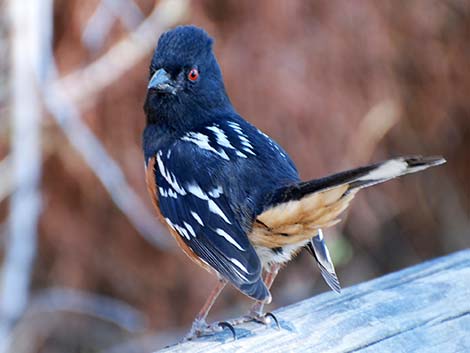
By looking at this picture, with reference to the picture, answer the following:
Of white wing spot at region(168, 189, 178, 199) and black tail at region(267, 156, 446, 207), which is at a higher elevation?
white wing spot at region(168, 189, 178, 199)

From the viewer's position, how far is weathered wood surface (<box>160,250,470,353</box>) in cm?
243

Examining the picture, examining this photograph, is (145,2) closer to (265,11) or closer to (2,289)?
(265,11)

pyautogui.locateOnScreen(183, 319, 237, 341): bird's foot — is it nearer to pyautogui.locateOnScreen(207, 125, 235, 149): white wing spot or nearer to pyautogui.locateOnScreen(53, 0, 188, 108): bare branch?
pyautogui.locateOnScreen(207, 125, 235, 149): white wing spot

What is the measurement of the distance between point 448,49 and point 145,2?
240 centimetres

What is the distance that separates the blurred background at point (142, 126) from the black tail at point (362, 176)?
69.4 inches

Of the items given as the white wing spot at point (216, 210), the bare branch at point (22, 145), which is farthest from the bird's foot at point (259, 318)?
the bare branch at point (22, 145)

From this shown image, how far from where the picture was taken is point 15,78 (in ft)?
13.6

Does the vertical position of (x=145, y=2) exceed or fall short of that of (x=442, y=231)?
it exceeds it

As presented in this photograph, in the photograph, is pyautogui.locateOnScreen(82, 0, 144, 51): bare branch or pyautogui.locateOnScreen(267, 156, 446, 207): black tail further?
pyautogui.locateOnScreen(82, 0, 144, 51): bare branch

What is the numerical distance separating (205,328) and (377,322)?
0.59 meters

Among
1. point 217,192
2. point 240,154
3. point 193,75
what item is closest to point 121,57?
point 193,75

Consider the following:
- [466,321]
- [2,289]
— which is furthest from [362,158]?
[466,321]

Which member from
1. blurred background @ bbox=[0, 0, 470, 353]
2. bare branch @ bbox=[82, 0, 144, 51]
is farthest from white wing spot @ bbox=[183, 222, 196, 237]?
bare branch @ bbox=[82, 0, 144, 51]

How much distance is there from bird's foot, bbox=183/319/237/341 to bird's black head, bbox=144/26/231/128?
0.77 metres
